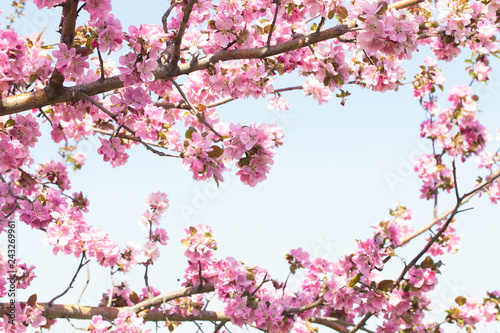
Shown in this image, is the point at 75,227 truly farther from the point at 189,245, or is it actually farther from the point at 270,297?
the point at 270,297

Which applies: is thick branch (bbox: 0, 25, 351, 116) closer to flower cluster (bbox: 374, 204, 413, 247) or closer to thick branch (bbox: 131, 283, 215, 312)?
thick branch (bbox: 131, 283, 215, 312)

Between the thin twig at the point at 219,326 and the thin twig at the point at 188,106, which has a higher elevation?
the thin twig at the point at 188,106

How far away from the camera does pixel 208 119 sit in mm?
3150

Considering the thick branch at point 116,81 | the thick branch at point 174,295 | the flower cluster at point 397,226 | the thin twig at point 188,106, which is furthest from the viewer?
the flower cluster at point 397,226

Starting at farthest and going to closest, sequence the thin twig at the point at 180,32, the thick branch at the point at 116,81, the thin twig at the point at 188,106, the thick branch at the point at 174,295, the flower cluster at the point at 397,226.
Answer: the flower cluster at the point at 397,226, the thick branch at the point at 174,295, the thin twig at the point at 188,106, the thick branch at the point at 116,81, the thin twig at the point at 180,32

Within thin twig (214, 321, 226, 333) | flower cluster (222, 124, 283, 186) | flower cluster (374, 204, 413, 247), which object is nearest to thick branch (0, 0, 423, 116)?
flower cluster (222, 124, 283, 186)

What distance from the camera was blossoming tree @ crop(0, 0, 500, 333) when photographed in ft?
8.86

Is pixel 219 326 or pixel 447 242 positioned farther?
pixel 447 242

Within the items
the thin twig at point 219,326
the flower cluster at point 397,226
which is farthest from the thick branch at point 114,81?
the flower cluster at point 397,226

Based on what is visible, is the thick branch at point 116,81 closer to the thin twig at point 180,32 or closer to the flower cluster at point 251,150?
the thin twig at point 180,32

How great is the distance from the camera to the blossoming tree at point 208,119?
106 inches

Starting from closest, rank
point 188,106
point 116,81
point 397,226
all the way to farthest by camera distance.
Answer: point 116,81
point 188,106
point 397,226

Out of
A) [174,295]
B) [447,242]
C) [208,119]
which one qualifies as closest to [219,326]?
[174,295]

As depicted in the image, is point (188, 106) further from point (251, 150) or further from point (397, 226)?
point (397, 226)
